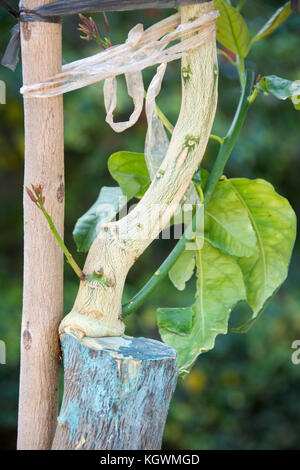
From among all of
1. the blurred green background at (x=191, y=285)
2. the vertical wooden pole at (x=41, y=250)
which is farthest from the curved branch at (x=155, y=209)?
the blurred green background at (x=191, y=285)

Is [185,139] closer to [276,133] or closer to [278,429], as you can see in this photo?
[276,133]

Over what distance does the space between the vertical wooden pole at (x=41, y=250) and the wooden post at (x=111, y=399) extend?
50 millimetres

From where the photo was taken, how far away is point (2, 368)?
66.7 inches

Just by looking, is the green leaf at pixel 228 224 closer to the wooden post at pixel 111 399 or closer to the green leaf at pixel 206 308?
the green leaf at pixel 206 308

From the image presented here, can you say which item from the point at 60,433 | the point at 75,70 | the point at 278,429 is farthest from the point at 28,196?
the point at 278,429

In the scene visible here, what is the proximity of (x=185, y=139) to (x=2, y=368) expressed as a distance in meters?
1.31

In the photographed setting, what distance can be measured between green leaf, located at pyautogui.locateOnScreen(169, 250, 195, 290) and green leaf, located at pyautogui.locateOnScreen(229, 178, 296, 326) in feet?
0.26

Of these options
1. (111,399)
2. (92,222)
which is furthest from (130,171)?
(111,399)

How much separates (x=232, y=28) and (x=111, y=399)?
0.45 metres

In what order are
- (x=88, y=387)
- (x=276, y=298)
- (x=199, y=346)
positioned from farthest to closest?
1. (x=276, y=298)
2. (x=199, y=346)
3. (x=88, y=387)

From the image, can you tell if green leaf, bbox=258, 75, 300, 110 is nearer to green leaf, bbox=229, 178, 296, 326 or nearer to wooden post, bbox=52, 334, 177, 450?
green leaf, bbox=229, 178, 296, 326

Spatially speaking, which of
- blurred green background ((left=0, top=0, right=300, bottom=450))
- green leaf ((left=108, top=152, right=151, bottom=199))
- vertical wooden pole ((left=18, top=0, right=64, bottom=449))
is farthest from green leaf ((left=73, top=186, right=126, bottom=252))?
blurred green background ((left=0, top=0, right=300, bottom=450))

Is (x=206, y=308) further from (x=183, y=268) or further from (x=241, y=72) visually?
(x=241, y=72)

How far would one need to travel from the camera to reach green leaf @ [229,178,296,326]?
0.68 meters
